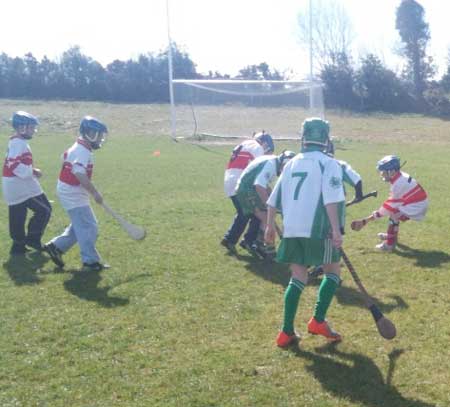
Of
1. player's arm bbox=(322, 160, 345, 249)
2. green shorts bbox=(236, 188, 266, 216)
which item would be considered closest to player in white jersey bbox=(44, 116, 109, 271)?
green shorts bbox=(236, 188, 266, 216)

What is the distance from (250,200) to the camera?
7016 millimetres

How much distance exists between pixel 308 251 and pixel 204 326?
1.22m

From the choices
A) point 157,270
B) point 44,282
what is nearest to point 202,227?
point 157,270

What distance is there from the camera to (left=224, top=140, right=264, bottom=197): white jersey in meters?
7.86

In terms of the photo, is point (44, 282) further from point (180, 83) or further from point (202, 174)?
point (180, 83)

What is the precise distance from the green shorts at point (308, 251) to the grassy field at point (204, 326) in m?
0.69

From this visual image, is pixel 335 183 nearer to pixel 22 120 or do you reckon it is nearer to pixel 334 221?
pixel 334 221

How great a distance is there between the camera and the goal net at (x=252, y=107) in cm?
2709

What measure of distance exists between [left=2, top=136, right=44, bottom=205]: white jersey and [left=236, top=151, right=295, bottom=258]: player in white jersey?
8.75 feet

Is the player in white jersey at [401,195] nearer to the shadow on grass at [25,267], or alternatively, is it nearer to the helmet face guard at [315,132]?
the helmet face guard at [315,132]

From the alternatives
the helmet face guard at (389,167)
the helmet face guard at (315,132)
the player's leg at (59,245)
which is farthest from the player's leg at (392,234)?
the player's leg at (59,245)

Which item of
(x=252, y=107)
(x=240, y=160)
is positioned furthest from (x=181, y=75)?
(x=240, y=160)

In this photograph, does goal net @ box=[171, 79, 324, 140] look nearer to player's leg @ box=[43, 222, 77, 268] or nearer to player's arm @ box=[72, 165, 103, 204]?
player's leg @ box=[43, 222, 77, 268]

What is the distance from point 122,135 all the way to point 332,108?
44.8 feet
